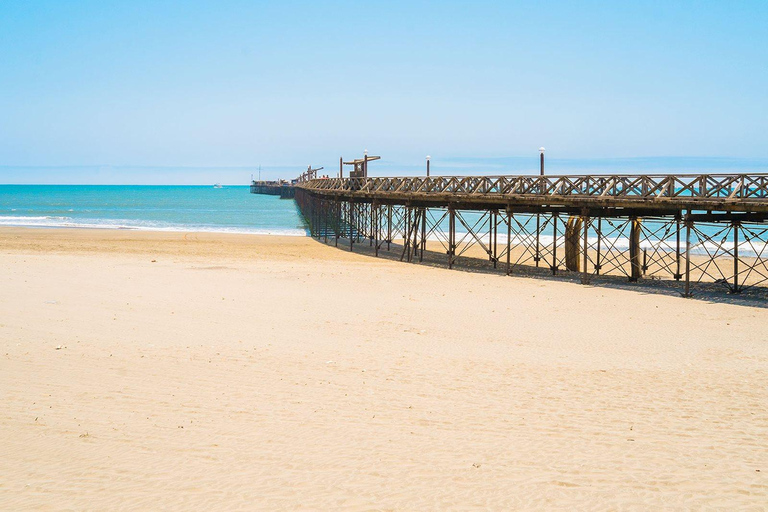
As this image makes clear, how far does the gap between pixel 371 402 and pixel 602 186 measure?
14176 millimetres

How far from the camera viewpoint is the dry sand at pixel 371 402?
594cm

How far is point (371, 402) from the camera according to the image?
8344 mm

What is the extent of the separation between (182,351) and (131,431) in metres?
3.50

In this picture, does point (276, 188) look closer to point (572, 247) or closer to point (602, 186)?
Answer: point (572, 247)

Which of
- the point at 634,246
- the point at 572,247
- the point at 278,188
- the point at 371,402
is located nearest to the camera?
the point at 371,402

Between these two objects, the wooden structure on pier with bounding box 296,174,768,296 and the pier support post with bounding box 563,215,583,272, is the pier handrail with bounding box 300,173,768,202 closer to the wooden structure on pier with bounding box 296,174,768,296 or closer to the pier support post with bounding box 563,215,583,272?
the wooden structure on pier with bounding box 296,174,768,296

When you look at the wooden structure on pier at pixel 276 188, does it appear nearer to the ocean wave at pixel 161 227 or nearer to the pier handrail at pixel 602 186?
the ocean wave at pixel 161 227

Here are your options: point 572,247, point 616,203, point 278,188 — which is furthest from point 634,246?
point 278,188

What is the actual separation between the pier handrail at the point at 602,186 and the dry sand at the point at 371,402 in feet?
10.8

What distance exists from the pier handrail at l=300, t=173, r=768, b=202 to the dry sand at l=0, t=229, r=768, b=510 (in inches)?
129

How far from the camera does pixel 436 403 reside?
8391 millimetres

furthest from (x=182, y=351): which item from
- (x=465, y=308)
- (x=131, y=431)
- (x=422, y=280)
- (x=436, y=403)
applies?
(x=422, y=280)

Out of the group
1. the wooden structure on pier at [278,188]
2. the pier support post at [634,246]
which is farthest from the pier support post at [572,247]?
the wooden structure on pier at [278,188]

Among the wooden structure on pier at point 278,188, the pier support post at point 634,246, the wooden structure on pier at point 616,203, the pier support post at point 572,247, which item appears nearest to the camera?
the wooden structure on pier at point 616,203
